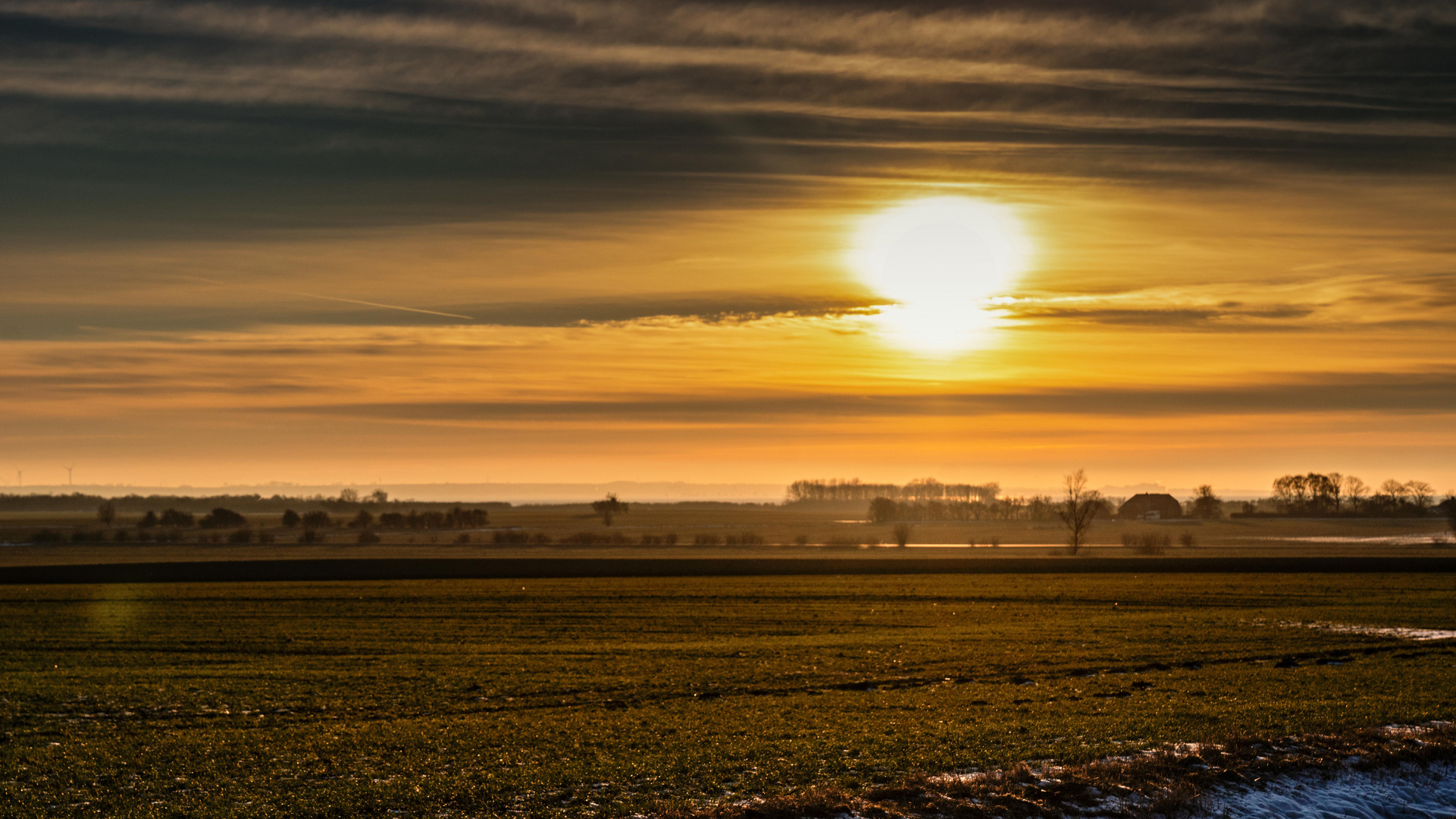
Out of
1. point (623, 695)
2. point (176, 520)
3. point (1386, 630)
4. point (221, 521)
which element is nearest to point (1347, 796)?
point (623, 695)

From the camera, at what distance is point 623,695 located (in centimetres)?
2794

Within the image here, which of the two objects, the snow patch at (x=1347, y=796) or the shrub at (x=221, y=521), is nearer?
the snow patch at (x=1347, y=796)

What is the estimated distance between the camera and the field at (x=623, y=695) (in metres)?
18.0

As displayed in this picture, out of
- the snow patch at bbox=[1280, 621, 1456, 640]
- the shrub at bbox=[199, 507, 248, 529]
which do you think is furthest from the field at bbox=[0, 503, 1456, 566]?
the snow patch at bbox=[1280, 621, 1456, 640]

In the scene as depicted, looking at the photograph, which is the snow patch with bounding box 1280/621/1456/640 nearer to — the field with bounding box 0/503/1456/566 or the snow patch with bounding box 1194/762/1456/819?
the snow patch with bounding box 1194/762/1456/819

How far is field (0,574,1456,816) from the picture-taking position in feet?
59.1

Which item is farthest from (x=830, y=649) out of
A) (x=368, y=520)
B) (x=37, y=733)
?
(x=368, y=520)

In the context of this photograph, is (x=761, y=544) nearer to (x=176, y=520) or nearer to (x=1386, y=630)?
(x=1386, y=630)

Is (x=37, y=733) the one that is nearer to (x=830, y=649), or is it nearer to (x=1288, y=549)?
(x=830, y=649)

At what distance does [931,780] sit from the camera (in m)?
17.5

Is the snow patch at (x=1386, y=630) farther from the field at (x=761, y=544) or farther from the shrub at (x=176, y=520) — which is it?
the shrub at (x=176, y=520)

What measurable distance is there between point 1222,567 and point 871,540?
73.8 m

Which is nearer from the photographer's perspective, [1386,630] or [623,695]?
[623,695]

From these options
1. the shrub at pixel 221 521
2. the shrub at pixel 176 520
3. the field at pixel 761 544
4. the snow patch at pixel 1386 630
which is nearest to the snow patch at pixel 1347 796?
the snow patch at pixel 1386 630
